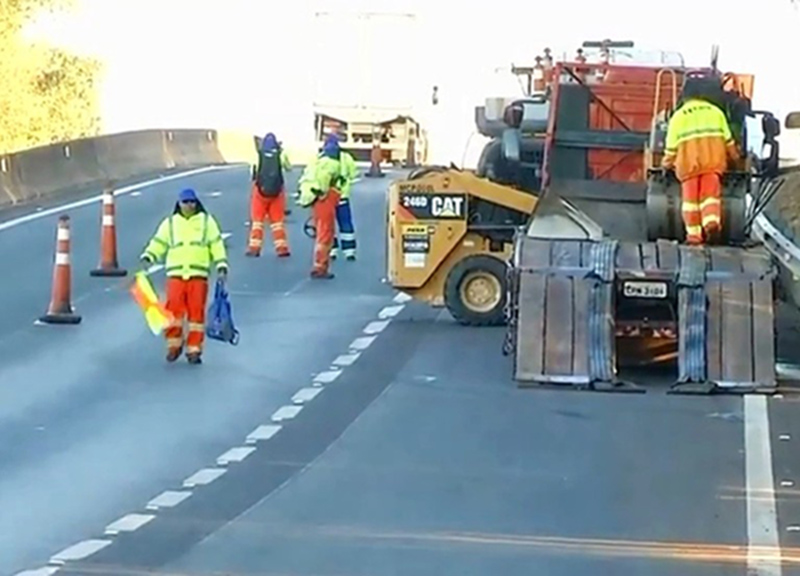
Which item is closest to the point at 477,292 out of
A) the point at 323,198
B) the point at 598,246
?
the point at 598,246

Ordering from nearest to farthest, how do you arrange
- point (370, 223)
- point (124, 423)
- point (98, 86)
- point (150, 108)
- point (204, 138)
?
point (124, 423) → point (370, 223) → point (204, 138) → point (98, 86) → point (150, 108)

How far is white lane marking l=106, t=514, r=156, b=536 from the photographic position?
11.5m

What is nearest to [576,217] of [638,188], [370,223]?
[638,188]

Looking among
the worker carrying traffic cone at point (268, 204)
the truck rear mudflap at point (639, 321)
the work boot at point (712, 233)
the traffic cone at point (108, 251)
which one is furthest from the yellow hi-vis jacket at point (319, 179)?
the truck rear mudflap at point (639, 321)

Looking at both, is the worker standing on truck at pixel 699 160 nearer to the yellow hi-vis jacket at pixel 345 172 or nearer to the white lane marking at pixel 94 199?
the yellow hi-vis jacket at pixel 345 172

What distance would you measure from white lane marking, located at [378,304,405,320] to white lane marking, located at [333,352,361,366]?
2.56m

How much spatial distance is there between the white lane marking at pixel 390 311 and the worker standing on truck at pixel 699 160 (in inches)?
156

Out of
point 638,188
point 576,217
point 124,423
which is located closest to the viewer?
point 124,423

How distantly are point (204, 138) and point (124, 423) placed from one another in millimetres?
32930

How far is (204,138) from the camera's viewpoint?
156 ft

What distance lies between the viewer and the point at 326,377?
17.2 meters

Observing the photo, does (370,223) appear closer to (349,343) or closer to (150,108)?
(349,343)

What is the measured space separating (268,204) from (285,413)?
11.0 metres

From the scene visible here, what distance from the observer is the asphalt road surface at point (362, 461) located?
11.0m
